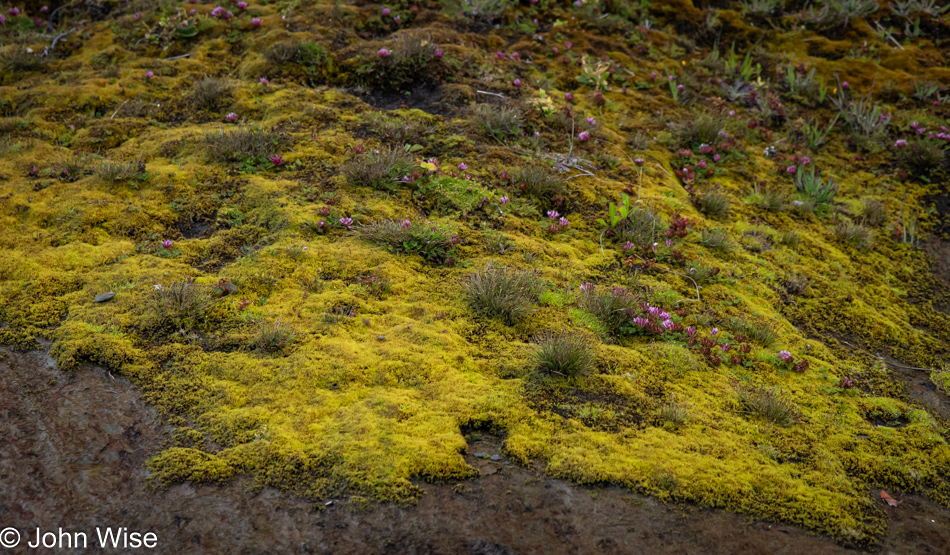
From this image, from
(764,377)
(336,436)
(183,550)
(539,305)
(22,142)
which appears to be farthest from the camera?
(22,142)

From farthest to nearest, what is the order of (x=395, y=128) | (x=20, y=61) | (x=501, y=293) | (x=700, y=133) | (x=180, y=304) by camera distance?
(x=20, y=61)
(x=700, y=133)
(x=395, y=128)
(x=501, y=293)
(x=180, y=304)

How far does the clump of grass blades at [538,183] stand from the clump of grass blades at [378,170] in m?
1.09

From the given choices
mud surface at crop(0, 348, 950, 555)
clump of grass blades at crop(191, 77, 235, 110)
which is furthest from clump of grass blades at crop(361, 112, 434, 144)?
mud surface at crop(0, 348, 950, 555)

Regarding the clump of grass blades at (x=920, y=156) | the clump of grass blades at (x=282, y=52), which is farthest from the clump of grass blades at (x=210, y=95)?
the clump of grass blades at (x=920, y=156)

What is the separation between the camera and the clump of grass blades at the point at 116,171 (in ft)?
17.7

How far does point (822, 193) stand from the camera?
6453 millimetres

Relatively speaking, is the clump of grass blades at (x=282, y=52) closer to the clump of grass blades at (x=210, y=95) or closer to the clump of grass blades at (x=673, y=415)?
the clump of grass blades at (x=210, y=95)

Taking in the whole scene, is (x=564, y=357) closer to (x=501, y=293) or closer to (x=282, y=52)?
(x=501, y=293)

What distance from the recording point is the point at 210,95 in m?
6.69

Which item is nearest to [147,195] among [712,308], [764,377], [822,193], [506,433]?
[506,433]

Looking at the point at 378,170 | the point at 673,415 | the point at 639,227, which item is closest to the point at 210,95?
the point at 378,170

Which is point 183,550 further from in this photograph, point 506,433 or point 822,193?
point 822,193

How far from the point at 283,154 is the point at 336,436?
3.55m

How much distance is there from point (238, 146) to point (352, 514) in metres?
4.17
